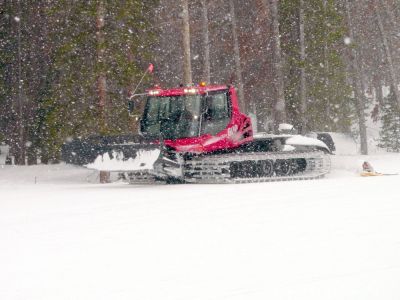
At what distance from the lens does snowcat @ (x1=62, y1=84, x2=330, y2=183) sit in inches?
550

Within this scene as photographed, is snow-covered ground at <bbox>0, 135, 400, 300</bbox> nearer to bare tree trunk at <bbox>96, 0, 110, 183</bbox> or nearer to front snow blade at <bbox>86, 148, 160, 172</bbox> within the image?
front snow blade at <bbox>86, 148, 160, 172</bbox>

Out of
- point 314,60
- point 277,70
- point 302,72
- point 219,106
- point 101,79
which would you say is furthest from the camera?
point 314,60

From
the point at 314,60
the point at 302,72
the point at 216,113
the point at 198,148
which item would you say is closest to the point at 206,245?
the point at 198,148

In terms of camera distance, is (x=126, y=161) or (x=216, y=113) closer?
(x=126, y=161)

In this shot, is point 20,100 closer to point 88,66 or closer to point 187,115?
point 88,66

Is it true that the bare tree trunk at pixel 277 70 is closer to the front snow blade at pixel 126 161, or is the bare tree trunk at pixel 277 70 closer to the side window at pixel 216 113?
the side window at pixel 216 113

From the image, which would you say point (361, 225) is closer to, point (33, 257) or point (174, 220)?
point (174, 220)

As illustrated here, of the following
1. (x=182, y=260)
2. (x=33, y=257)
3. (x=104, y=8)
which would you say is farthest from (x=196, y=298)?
(x=104, y=8)

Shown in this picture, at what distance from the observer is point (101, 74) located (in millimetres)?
17953

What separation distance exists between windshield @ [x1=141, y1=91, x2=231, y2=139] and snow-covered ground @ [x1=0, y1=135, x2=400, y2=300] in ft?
11.3

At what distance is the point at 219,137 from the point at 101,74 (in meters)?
4.54

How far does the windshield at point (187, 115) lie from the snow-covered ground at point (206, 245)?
344 cm

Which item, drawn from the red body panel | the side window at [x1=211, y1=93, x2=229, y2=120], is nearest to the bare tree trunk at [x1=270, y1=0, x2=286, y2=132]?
the red body panel

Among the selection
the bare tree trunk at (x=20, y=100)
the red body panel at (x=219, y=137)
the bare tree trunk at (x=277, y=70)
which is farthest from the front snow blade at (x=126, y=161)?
the bare tree trunk at (x=20, y=100)
